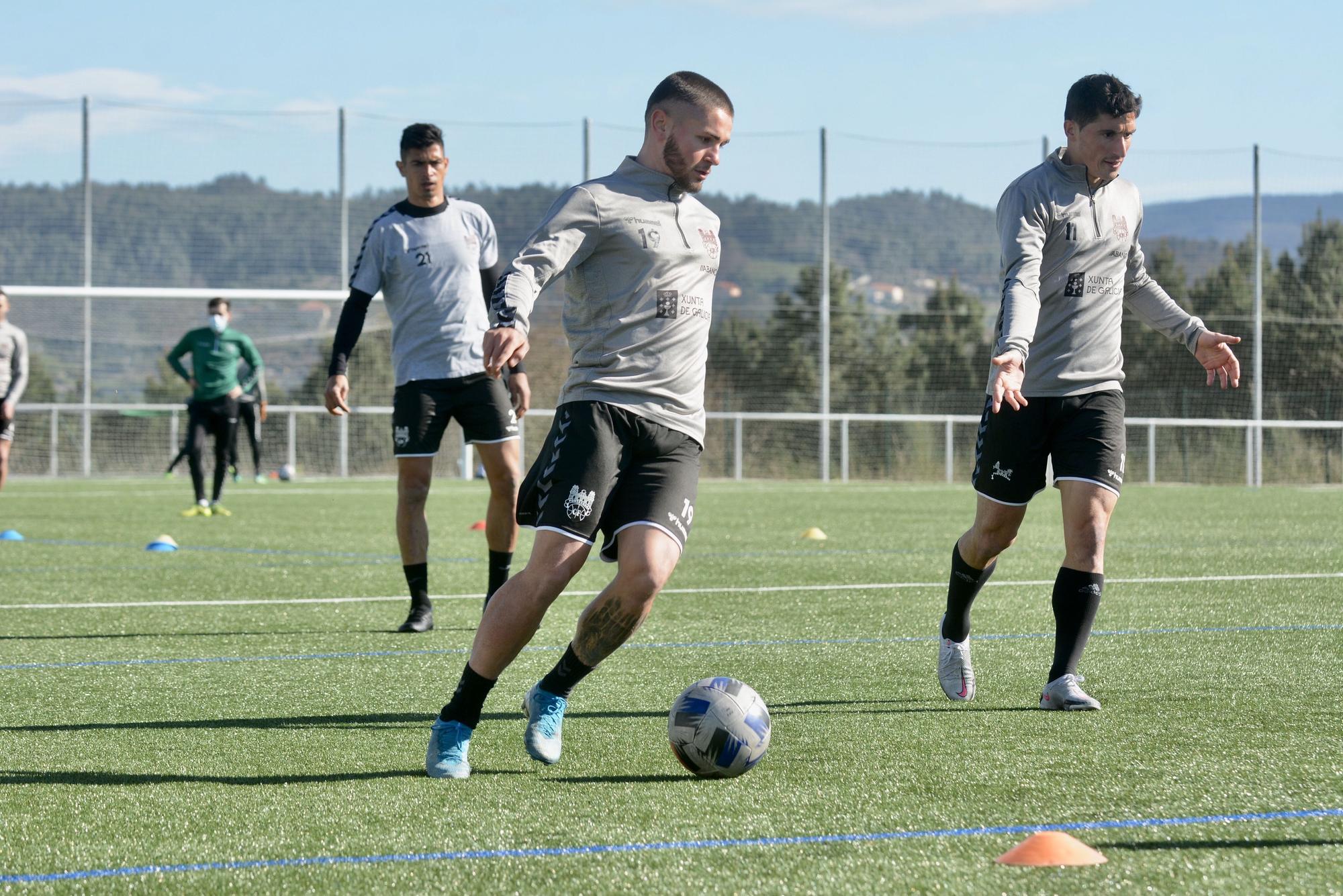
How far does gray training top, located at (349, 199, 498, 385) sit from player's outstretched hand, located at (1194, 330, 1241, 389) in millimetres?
3002

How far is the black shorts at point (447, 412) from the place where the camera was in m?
6.74

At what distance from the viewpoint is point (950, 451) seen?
2559 centimetres

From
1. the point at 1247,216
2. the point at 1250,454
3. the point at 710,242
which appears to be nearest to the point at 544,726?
the point at 710,242

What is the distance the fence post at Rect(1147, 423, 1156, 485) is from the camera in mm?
24797

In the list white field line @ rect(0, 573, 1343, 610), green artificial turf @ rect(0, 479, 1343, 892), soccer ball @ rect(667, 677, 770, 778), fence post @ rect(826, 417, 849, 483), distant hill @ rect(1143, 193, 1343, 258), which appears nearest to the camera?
green artificial turf @ rect(0, 479, 1343, 892)

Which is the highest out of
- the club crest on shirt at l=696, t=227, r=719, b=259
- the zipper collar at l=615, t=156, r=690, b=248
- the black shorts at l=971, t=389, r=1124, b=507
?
the zipper collar at l=615, t=156, r=690, b=248

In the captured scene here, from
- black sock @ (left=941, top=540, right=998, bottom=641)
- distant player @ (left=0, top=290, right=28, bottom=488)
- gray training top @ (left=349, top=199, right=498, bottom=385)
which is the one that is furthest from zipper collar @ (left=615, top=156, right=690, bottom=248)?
distant player @ (left=0, top=290, right=28, bottom=488)

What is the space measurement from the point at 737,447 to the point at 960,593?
68.8ft

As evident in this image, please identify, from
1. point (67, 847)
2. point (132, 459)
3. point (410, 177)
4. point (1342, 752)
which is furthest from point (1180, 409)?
point (67, 847)

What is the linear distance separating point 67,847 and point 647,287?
1932 millimetres

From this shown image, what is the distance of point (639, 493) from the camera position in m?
4.04

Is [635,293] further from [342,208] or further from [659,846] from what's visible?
[342,208]

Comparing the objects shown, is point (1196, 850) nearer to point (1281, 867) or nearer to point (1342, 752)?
point (1281, 867)

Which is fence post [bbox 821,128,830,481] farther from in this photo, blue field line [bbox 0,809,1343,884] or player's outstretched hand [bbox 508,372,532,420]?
blue field line [bbox 0,809,1343,884]
